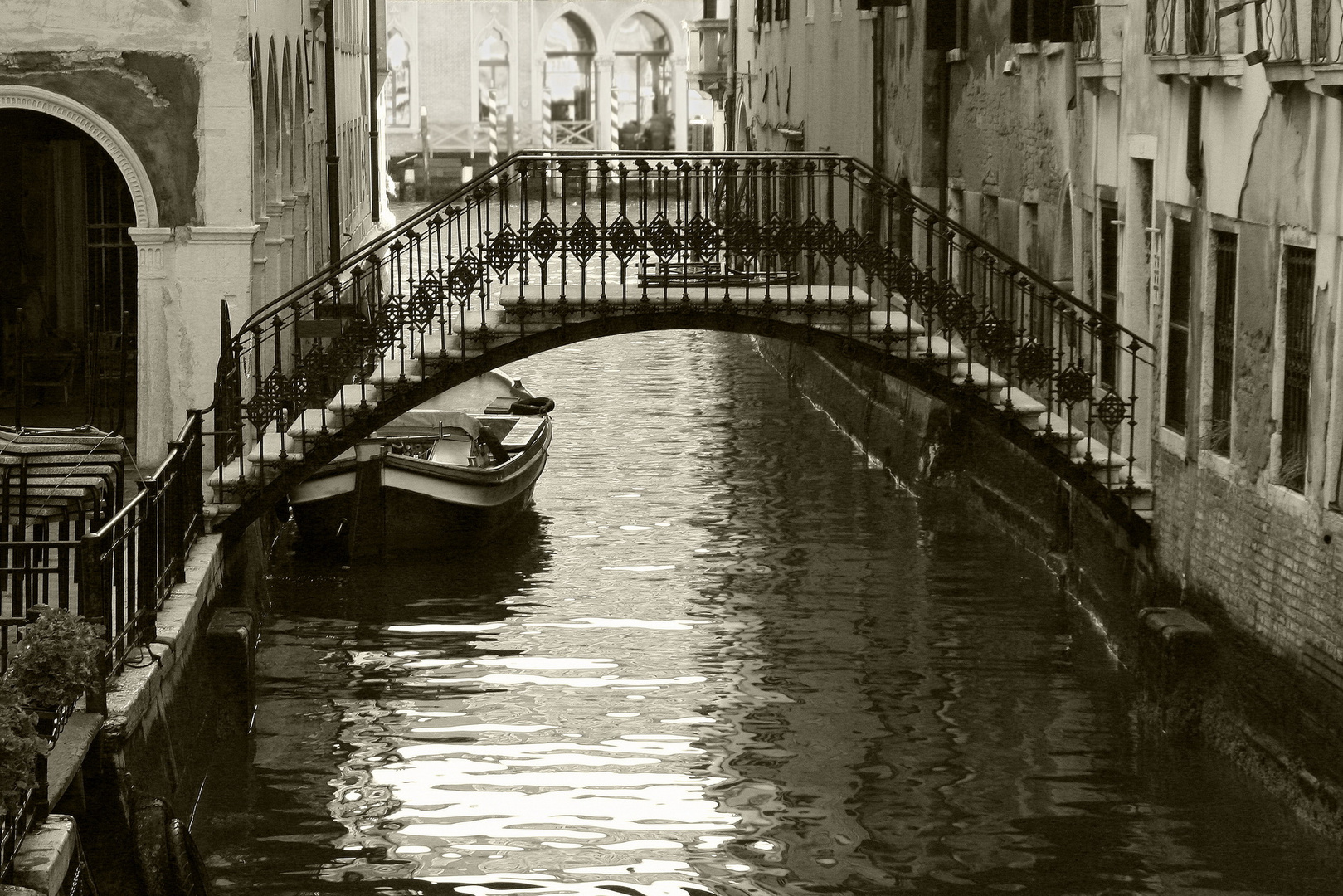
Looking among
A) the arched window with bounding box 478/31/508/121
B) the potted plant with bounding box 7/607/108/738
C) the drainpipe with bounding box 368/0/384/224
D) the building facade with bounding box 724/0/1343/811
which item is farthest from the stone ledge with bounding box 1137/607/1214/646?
the arched window with bounding box 478/31/508/121

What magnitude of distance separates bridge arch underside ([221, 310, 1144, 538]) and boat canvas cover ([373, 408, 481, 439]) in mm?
4878

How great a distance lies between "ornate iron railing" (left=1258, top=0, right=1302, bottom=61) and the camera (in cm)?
1051

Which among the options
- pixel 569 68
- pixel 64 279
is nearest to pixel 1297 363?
pixel 64 279

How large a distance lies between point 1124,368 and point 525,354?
3949 mm

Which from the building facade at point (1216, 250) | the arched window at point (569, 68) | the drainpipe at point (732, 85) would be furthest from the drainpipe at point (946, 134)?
the arched window at point (569, 68)

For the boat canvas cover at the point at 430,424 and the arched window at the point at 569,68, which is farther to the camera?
the arched window at the point at 569,68

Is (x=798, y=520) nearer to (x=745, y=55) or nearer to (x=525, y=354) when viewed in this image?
(x=525, y=354)

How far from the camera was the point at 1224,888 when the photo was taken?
9.91m

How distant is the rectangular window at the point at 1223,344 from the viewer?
12125 mm

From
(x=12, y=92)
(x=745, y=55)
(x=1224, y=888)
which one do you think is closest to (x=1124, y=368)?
(x=1224, y=888)

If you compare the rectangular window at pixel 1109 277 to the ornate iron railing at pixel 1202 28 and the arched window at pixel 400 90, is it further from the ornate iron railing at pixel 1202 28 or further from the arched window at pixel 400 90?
the arched window at pixel 400 90

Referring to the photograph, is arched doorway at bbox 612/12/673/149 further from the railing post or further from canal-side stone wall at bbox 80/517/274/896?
the railing post

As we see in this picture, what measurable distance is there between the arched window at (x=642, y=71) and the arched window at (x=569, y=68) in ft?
3.03

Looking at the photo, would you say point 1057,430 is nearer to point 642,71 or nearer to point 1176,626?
point 1176,626
